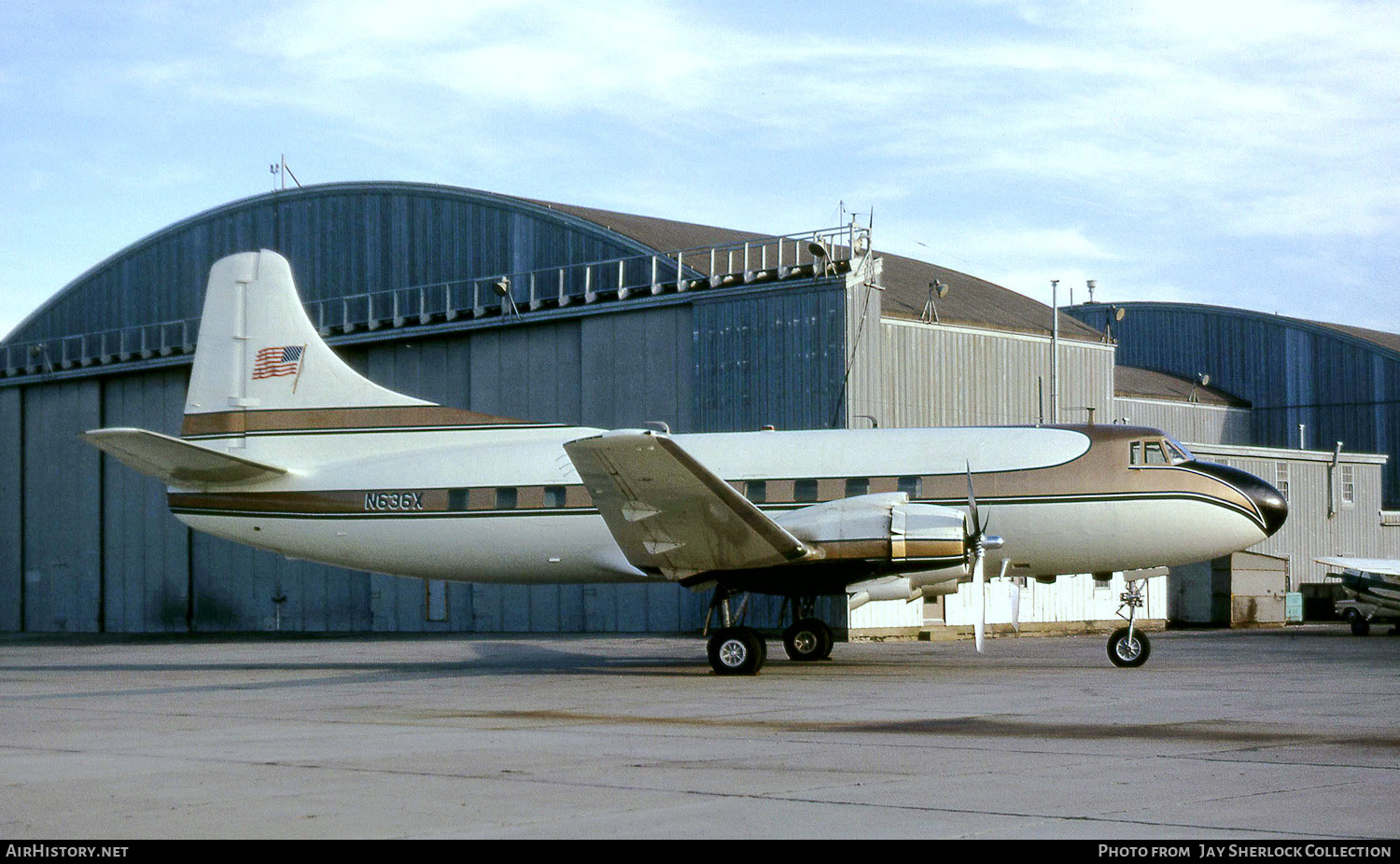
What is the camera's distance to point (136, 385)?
5003 centimetres

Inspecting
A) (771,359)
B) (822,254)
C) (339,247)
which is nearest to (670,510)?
(822,254)

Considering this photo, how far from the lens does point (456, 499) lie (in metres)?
25.1

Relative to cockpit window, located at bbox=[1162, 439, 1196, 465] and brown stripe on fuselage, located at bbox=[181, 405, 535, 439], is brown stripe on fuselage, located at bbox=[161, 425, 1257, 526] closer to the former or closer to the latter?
cockpit window, located at bbox=[1162, 439, 1196, 465]

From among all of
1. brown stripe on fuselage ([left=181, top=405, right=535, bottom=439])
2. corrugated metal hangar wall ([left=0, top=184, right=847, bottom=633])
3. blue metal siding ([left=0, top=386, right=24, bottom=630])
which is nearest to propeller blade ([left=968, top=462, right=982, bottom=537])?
brown stripe on fuselage ([left=181, top=405, right=535, bottom=439])

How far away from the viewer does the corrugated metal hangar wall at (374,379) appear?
3734 cm

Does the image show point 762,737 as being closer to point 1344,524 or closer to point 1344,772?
point 1344,772

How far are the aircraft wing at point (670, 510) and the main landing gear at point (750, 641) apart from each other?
103cm

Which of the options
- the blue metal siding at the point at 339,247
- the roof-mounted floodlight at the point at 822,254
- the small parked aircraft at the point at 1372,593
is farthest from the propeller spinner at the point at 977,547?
the blue metal siding at the point at 339,247

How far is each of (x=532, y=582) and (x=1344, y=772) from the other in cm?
1745

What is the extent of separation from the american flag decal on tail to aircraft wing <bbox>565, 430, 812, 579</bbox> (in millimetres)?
9265

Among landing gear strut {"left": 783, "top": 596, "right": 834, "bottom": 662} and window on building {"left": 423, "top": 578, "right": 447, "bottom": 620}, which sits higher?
landing gear strut {"left": 783, "top": 596, "right": 834, "bottom": 662}

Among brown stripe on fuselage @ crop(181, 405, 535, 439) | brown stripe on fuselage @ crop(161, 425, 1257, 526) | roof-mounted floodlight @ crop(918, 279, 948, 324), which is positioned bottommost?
brown stripe on fuselage @ crop(161, 425, 1257, 526)

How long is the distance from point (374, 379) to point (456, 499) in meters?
20.9

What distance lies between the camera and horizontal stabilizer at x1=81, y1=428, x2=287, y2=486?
76.9 feet
